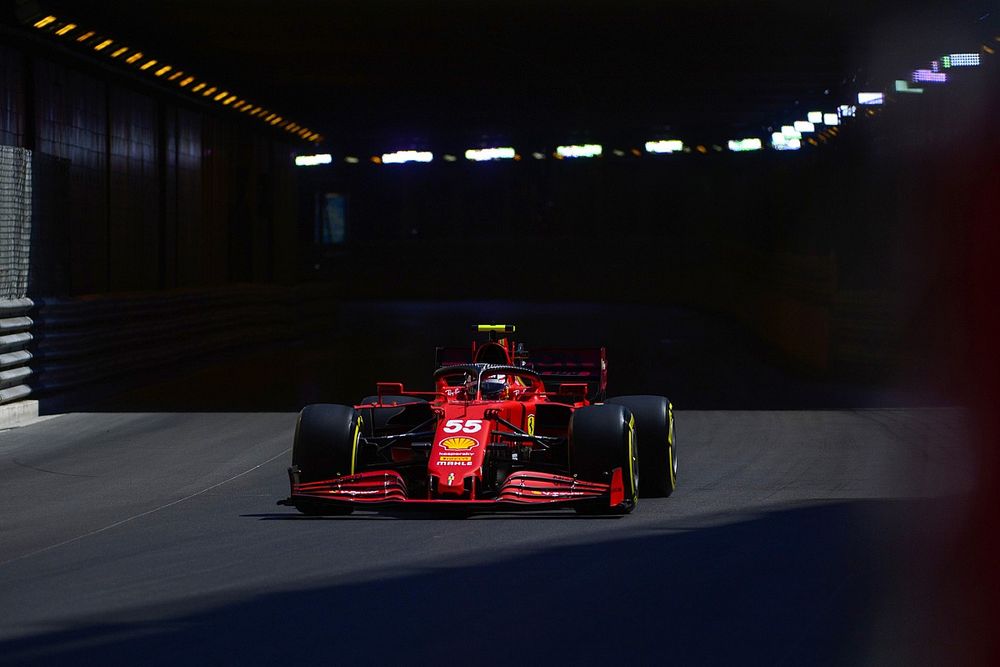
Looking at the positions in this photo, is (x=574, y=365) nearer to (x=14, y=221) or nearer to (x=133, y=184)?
(x=14, y=221)

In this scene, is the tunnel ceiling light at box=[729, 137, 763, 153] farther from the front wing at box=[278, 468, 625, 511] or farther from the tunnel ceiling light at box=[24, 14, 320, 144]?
the front wing at box=[278, 468, 625, 511]

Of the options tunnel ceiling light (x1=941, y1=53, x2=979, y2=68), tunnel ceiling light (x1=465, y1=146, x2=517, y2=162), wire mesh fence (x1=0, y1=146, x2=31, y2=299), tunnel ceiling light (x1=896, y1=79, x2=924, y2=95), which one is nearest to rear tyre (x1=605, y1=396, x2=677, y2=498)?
wire mesh fence (x1=0, y1=146, x2=31, y2=299)

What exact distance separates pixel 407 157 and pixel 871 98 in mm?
29273

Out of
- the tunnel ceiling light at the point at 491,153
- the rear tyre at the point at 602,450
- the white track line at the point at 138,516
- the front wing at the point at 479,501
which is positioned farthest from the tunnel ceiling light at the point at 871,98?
the tunnel ceiling light at the point at 491,153

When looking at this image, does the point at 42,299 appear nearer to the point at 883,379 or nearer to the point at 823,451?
the point at 823,451

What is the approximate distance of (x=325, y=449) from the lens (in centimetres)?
1051

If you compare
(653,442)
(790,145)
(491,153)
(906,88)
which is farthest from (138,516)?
(491,153)

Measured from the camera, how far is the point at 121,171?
25.2 metres

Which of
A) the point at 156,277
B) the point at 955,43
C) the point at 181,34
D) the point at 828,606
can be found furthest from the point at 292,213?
the point at 828,606

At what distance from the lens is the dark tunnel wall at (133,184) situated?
19.9m

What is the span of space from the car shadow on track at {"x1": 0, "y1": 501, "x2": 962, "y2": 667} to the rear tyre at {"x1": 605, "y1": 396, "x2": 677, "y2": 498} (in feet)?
6.56

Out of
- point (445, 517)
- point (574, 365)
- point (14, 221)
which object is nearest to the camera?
point (445, 517)

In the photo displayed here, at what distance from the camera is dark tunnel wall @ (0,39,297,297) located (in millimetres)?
19859

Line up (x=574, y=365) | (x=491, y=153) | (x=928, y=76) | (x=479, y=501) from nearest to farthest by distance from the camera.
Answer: (x=479, y=501) < (x=574, y=365) < (x=928, y=76) < (x=491, y=153)
